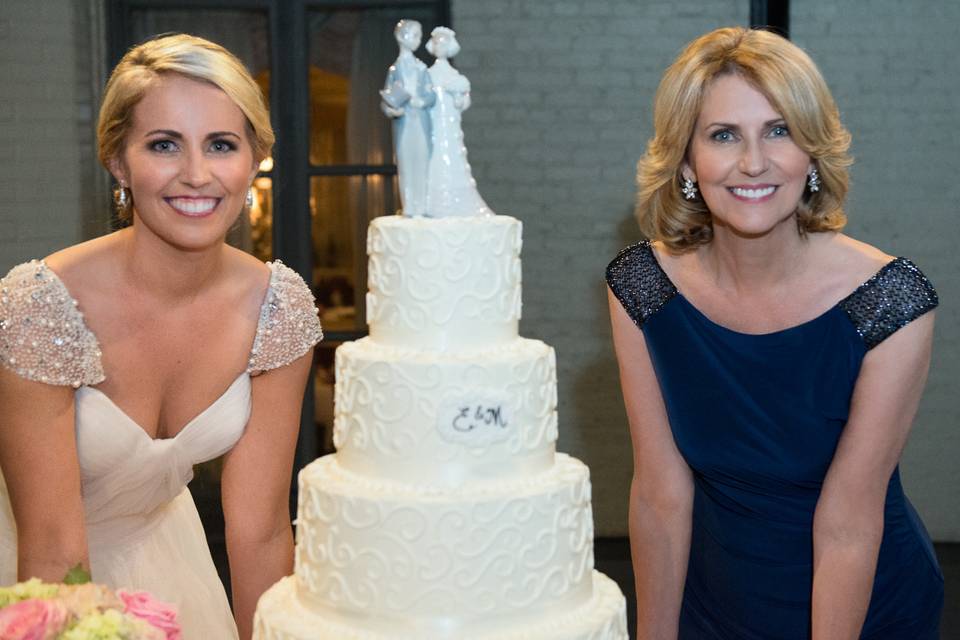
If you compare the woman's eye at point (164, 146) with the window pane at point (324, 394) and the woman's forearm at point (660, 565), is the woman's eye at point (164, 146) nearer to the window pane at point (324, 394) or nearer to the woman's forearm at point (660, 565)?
the woman's forearm at point (660, 565)

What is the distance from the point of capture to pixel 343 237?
6.80 m

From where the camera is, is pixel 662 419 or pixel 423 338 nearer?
pixel 423 338

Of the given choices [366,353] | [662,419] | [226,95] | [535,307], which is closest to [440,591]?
[366,353]

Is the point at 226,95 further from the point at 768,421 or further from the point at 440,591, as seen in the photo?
→ the point at 768,421

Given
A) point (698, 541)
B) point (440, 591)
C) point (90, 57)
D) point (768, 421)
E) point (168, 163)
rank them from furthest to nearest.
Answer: point (90, 57)
point (698, 541)
point (768, 421)
point (168, 163)
point (440, 591)

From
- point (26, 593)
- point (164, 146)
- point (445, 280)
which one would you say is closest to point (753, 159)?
point (445, 280)

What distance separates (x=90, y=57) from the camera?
636 cm

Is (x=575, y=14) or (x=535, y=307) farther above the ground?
(x=575, y=14)

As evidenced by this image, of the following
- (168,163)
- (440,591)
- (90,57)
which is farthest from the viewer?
(90,57)

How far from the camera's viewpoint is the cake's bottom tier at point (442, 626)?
1911 millimetres

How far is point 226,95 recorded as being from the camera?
8.01 feet

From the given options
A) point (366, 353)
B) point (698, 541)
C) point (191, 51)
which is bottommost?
point (698, 541)

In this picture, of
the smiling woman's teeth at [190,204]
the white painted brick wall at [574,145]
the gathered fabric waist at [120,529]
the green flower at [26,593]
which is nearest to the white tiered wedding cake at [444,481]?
the green flower at [26,593]

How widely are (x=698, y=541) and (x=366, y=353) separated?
3.69 feet
